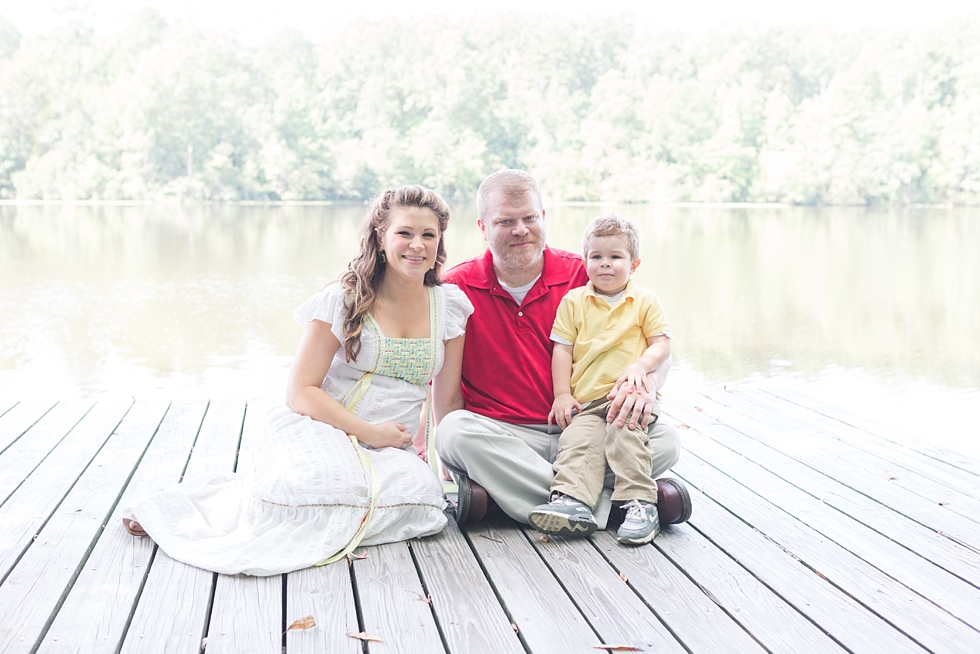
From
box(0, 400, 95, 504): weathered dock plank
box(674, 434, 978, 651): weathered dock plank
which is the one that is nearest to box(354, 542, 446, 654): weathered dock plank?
box(674, 434, 978, 651): weathered dock plank

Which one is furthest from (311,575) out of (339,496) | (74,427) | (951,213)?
(951,213)

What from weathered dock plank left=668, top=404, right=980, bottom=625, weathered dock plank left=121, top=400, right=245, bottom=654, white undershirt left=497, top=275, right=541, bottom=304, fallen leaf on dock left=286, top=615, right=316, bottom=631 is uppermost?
white undershirt left=497, top=275, right=541, bottom=304

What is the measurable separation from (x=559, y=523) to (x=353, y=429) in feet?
1.96

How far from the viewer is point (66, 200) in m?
29.4

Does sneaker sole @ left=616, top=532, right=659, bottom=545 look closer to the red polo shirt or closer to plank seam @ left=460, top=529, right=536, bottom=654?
plank seam @ left=460, top=529, right=536, bottom=654

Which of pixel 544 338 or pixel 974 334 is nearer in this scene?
pixel 544 338

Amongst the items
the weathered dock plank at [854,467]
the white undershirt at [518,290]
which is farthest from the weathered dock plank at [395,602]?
the weathered dock plank at [854,467]

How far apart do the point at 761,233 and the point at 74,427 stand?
1844 cm

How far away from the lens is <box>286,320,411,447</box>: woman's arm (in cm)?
253

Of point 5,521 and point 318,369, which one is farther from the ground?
point 318,369

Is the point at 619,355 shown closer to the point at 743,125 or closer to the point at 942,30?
the point at 743,125

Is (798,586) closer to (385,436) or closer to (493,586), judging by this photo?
A: (493,586)

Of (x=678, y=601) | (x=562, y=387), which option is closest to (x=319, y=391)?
(x=562, y=387)

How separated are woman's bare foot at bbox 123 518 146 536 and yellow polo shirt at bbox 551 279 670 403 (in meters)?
1.19
